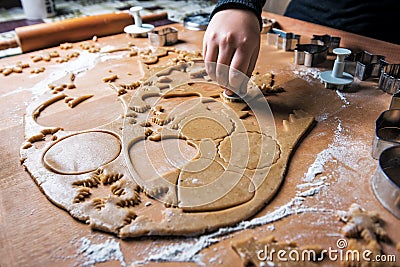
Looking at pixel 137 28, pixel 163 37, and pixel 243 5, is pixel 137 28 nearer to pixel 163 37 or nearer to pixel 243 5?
pixel 163 37

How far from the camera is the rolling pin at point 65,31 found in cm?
123

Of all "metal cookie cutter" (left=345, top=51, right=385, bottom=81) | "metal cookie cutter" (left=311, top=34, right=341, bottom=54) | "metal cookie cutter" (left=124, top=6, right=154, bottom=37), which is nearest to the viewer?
"metal cookie cutter" (left=345, top=51, right=385, bottom=81)

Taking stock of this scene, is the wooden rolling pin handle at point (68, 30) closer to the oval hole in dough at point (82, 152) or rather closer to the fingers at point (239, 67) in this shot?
the oval hole in dough at point (82, 152)

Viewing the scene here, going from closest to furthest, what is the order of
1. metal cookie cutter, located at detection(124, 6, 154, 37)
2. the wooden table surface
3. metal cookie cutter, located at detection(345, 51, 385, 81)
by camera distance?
the wooden table surface
metal cookie cutter, located at detection(345, 51, 385, 81)
metal cookie cutter, located at detection(124, 6, 154, 37)

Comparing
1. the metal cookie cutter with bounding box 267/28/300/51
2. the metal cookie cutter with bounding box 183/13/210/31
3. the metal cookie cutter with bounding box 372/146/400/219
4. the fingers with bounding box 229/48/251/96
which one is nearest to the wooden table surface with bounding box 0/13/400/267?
the metal cookie cutter with bounding box 372/146/400/219

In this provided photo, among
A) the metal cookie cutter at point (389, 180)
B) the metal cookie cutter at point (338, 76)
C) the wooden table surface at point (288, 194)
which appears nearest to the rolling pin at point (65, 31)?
the wooden table surface at point (288, 194)

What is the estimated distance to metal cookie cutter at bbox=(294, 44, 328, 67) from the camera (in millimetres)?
1050

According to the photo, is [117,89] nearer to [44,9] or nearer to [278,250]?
[278,250]

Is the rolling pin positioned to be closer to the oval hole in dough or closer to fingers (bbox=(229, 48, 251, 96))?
the oval hole in dough

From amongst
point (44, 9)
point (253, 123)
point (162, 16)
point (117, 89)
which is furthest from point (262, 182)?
point (44, 9)

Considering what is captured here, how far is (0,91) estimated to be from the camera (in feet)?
3.28

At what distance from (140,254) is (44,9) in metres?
1.58

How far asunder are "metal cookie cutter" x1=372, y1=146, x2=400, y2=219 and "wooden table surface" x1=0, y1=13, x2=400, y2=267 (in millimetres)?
13

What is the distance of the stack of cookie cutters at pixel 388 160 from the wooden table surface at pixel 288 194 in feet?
0.05
